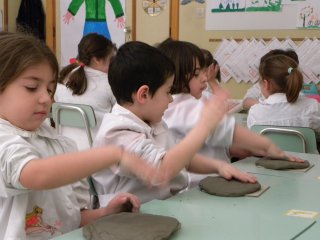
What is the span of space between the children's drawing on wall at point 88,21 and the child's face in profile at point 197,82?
3277 mm

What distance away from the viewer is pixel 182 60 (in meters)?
2.21

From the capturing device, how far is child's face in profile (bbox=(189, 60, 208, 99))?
2256 millimetres

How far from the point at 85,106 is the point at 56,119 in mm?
383

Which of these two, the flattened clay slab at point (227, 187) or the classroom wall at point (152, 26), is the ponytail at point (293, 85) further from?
the classroom wall at point (152, 26)

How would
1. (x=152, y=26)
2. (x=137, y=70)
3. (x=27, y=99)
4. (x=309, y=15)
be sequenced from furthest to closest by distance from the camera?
(x=152, y=26)
(x=309, y=15)
(x=137, y=70)
(x=27, y=99)

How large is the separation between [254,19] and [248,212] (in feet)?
11.5

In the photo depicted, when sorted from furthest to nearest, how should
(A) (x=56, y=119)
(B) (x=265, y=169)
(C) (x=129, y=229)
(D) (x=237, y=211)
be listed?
1. (A) (x=56, y=119)
2. (B) (x=265, y=169)
3. (D) (x=237, y=211)
4. (C) (x=129, y=229)

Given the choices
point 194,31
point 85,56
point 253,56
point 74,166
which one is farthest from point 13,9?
point 74,166

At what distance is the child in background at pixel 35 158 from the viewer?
1130 mm

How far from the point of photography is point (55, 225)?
1.37 m

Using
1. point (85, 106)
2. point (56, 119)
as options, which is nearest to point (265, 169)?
point (85, 106)

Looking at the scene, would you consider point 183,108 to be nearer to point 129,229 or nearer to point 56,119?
point 129,229

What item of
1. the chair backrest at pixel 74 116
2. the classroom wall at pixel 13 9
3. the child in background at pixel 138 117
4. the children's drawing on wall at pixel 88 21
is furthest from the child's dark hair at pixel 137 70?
the classroom wall at pixel 13 9

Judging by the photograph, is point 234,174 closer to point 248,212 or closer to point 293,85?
point 248,212
